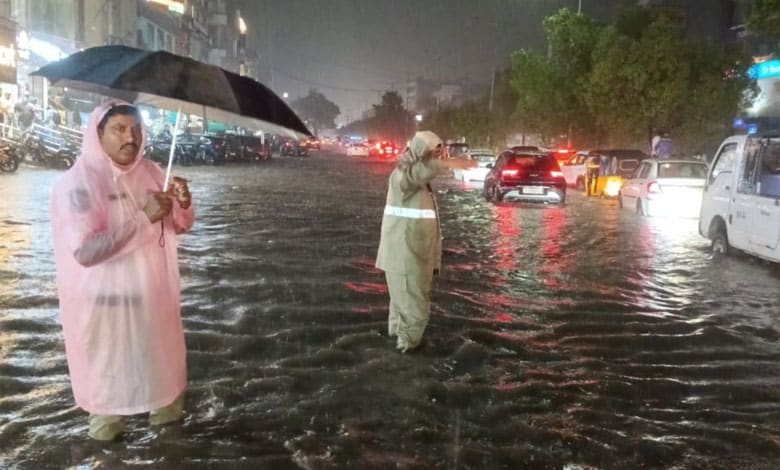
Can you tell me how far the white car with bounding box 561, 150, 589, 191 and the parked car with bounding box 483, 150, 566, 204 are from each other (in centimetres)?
812

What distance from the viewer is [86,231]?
3.95 meters

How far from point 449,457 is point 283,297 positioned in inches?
184

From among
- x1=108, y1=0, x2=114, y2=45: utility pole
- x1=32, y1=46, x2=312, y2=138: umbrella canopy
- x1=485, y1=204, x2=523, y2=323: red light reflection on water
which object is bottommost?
x1=485, y1=204, x2=523, y2=323: red light reflection on water

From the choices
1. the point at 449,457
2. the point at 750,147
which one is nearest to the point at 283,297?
the point at 449,457

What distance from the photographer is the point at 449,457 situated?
15.5ft

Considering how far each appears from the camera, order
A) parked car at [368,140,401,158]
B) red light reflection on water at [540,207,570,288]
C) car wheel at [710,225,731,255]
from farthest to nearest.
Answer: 1. parked car at [368,140,401,158]
2. car wheel at [710,225,731,255]
3. red light reflection on water at [540,207,570,288]

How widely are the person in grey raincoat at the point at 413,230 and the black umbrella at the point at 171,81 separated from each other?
168cm

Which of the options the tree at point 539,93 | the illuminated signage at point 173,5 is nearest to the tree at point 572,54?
the tree at point 539,93

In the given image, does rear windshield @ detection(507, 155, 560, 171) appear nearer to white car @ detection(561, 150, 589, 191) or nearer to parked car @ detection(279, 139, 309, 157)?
white car @ detection(561, 150, 589, 191)

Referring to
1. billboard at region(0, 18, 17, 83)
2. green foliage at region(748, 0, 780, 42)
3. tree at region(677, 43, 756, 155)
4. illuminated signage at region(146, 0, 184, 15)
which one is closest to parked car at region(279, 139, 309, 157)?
illuminated signage at region(146, 0, 184, 15)

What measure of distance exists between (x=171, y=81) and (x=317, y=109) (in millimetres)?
184202

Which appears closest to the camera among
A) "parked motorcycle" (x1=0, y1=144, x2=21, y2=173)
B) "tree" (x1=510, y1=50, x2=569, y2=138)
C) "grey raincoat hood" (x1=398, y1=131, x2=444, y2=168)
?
"grey raincoat hood" (x1=398, y1=131, x2=444, y2=168)

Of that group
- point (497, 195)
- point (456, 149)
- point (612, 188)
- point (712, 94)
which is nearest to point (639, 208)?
point (497, 195)

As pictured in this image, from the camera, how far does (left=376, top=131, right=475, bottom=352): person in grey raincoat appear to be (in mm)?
6484
